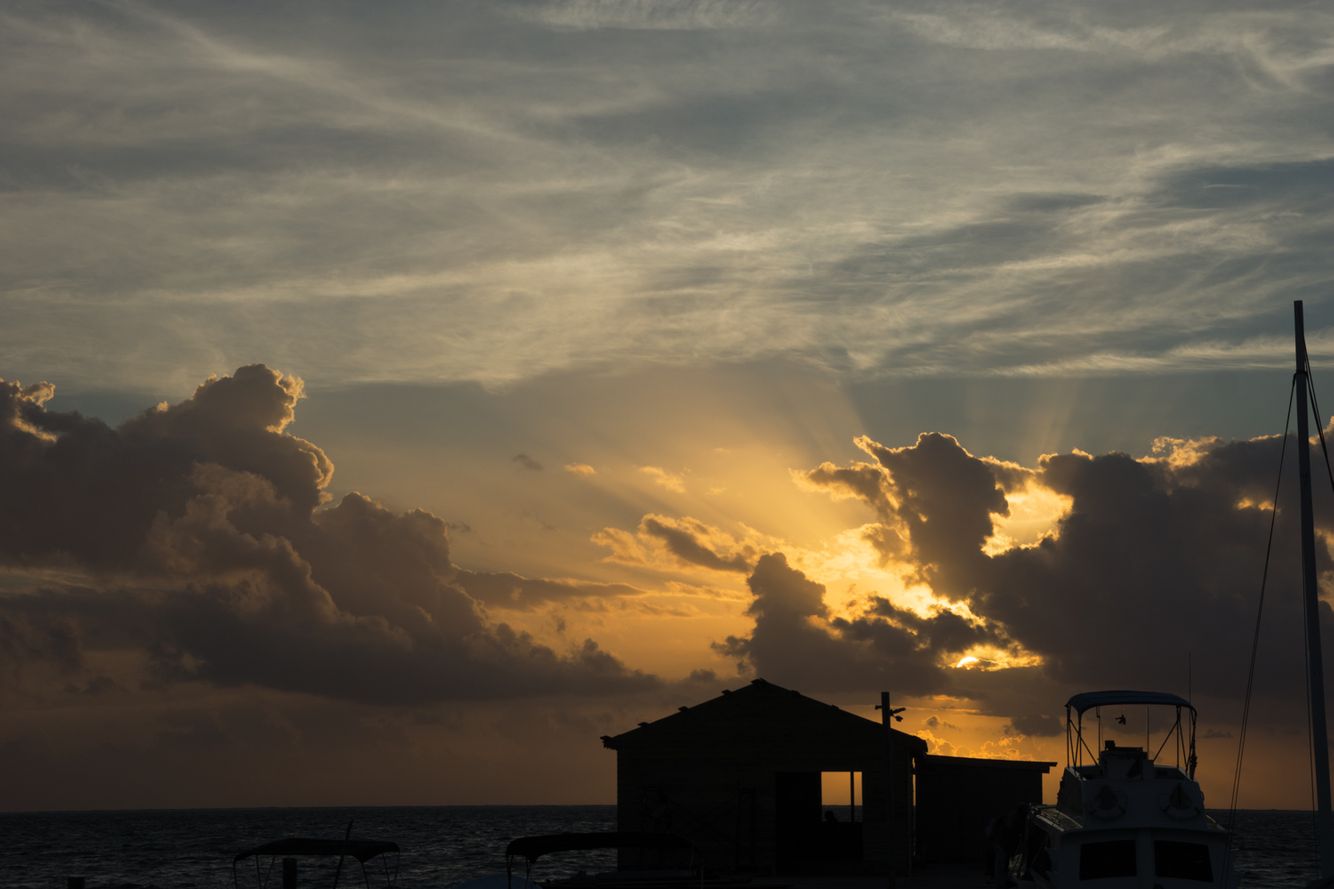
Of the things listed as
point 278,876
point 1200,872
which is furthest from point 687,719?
point 278,876

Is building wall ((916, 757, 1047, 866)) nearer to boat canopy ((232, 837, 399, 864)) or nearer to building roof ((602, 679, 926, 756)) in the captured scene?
building roof ((602, 679, 926, 756))

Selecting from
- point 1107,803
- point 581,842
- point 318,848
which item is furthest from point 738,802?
point 1107,803

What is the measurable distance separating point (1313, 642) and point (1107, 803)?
6.29 metres

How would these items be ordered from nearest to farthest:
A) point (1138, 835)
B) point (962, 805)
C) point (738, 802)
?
point (1138, 835) → point (738, 802) → point (962, 805)

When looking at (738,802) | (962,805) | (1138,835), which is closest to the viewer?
(1138,835)

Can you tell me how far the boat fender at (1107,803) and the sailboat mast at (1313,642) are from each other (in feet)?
13.5

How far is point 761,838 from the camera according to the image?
5109 centimetres

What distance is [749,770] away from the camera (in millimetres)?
51844

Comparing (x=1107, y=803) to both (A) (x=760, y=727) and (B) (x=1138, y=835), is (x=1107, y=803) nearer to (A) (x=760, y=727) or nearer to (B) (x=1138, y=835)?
(B) (x=1138, y=835)

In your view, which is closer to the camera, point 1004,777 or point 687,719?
point 687,719

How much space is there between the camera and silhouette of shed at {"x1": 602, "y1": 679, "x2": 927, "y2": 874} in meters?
51.0

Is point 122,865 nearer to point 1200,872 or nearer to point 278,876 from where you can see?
point 278,876

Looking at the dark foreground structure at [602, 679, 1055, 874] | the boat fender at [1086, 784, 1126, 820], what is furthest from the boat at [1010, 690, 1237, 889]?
the dark foreground structure at [602, 679, 1055, 874]

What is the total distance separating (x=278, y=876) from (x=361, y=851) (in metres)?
67.1
